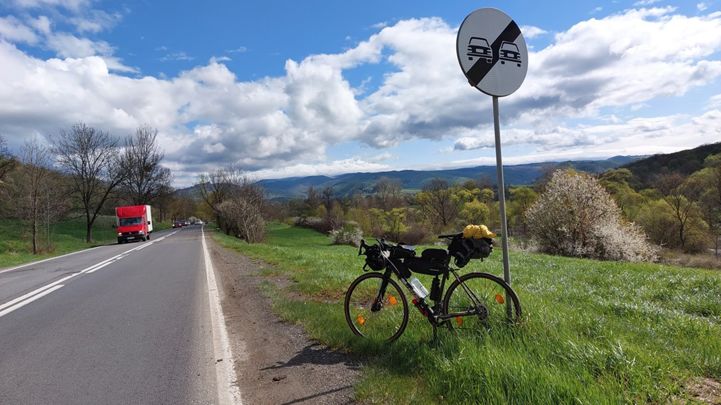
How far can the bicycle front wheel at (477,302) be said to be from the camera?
4.60 meters

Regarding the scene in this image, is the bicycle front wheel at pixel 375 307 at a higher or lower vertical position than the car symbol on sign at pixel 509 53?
lower

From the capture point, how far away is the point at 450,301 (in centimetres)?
469

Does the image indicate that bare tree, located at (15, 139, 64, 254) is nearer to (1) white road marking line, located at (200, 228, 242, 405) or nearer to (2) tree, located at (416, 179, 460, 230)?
(1) white road marking line, located at (200, 228, 242, 405)

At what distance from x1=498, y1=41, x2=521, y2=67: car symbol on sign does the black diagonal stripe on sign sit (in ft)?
0.13

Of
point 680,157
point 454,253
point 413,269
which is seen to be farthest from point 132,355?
point 680,157

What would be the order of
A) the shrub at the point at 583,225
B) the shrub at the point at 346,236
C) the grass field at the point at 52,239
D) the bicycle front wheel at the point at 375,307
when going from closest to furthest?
the bicycle front wheel at the point at 375,307
the grass field at the point at 52,239
the shrub at the point at 583,225
the shrub at the point at 346,236

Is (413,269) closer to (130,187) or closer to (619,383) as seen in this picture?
(619,383)

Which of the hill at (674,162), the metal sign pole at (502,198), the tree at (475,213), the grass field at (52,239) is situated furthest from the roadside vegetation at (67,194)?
the hill at (674,162)

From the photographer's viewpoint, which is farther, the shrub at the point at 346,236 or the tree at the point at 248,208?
the shrub at the point at 346,236

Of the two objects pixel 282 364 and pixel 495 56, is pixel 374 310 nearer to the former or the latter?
pixel 282 364

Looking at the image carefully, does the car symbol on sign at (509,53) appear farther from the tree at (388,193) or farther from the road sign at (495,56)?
the tree at (388,193)

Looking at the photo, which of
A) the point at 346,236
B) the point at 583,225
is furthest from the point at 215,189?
the point at 583,225

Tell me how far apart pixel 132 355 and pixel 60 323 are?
9.03 feet

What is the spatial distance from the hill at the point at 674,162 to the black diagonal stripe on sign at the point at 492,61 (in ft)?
362
